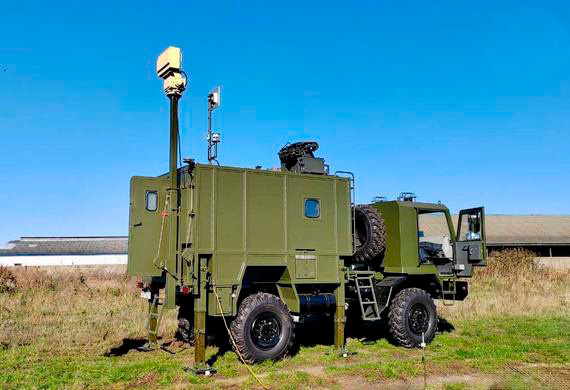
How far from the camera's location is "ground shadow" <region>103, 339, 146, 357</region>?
11.0 m

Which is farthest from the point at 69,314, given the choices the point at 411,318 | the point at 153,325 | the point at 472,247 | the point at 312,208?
the point at 472,247

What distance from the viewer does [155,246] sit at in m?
10.8

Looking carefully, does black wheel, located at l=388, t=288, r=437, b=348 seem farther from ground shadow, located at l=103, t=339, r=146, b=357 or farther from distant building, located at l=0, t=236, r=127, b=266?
distant building, located at l=0, t=236, r=127, b=266

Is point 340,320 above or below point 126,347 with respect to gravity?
above

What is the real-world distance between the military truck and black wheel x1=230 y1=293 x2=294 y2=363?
0.8 inches

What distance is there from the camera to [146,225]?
10695 millimetres

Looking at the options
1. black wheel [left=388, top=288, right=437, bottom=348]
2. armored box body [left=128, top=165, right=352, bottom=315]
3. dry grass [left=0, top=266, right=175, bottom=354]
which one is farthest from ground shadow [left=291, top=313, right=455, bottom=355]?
dry grass [left=0, top=266, right=175, bottom=354]

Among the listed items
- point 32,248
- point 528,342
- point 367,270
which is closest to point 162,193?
point 367,270

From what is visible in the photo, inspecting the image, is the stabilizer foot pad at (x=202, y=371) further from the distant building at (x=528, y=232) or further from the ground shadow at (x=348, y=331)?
the distant building at (x=528, y=232)

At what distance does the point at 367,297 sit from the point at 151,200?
5.46 meters

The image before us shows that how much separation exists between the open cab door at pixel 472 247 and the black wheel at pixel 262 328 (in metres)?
5.40

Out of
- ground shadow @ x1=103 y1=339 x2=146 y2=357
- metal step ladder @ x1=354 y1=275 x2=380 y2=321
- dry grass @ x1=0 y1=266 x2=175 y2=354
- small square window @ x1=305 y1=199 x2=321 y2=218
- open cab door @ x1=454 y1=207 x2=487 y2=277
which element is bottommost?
ground shadow @ x1=103 y1=339 x2=146 y2=357

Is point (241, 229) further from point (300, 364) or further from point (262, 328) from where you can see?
point (300, 364)

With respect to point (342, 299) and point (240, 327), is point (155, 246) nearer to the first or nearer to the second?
point (240, 327)
